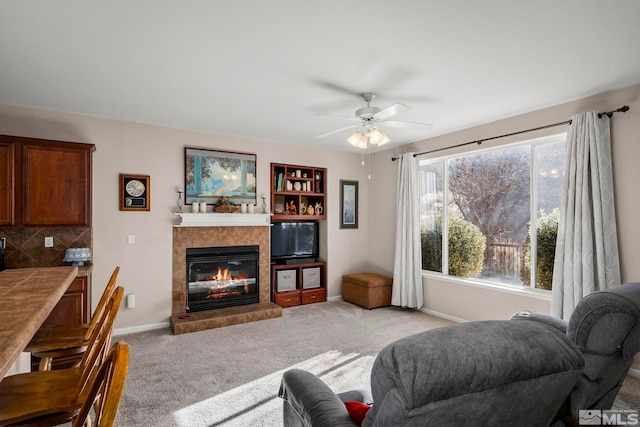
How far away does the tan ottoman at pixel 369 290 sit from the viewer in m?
5.27

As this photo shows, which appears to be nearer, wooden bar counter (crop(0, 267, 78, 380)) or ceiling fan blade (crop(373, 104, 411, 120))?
wooden bar counter (crop(0, 267, 78, 380))

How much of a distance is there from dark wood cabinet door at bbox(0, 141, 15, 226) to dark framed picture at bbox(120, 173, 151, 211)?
3.34ft

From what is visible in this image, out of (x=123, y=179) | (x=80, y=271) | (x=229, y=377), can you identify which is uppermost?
(x=123, y=179)

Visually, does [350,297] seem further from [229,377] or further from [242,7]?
[242,7]

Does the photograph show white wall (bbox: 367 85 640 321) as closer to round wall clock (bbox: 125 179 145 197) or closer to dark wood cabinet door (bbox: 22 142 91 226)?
round wall clock (bbox: 125 179 145 197)

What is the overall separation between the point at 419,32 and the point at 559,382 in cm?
206

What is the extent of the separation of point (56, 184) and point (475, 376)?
4182mm

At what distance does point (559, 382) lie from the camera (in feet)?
3.42

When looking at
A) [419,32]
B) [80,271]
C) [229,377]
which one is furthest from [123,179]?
[419,32]

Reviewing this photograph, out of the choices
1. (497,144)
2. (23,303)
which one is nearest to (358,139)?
(497,144)

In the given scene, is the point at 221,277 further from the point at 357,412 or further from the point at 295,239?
the point at 357,412

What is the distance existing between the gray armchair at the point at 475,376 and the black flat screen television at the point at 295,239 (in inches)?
179

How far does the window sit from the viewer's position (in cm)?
377

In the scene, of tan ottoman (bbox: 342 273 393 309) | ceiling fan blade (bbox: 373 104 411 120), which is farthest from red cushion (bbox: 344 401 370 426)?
tan ottoman (bbox: 342 273 393 309)
